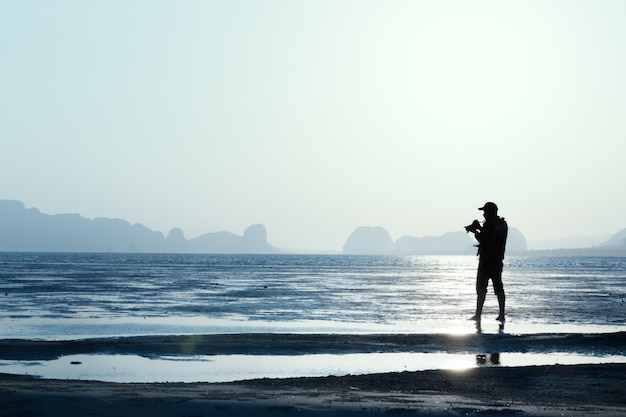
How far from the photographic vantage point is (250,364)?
11922mm

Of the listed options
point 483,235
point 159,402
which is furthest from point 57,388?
point 483,235

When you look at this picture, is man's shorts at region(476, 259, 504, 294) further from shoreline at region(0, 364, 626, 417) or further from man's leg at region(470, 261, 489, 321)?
shoreline at region(0, 364, 626, 417)

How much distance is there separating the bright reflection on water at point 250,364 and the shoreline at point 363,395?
1.01 m

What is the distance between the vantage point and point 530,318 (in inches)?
776

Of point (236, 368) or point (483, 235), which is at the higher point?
point (483, 235)

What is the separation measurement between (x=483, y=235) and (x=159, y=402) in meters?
11.6

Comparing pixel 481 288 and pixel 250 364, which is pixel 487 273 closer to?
pixel 481 288

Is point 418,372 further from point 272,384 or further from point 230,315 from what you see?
point 230,315

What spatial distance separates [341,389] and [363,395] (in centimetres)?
78

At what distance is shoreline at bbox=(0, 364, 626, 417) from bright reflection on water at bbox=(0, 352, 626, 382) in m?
1.01

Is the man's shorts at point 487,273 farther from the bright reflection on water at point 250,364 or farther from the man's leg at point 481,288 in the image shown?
the bright reflection on water at point 250,364

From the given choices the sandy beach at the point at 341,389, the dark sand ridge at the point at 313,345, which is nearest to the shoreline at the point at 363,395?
the sandy beach at the point at 341,389

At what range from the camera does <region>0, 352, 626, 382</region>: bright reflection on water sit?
10.7 meters

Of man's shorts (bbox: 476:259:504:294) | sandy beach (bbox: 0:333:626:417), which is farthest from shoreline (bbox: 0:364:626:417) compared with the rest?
man's shorts (bbox: 476:259:504:294)
